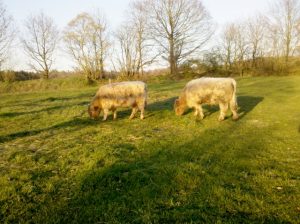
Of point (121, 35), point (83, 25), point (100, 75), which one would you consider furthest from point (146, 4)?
point (100, 75)

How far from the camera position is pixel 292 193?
498 centimetres

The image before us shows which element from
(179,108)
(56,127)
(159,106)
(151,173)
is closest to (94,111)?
(56,127)

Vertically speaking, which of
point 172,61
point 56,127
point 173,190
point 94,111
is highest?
point 172,61

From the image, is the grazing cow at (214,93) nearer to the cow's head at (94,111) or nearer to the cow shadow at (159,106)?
the cow shadow at (159,106)

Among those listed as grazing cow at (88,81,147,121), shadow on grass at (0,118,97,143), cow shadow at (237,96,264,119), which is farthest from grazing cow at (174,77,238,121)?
shadow on grass at (0,118,97,143)

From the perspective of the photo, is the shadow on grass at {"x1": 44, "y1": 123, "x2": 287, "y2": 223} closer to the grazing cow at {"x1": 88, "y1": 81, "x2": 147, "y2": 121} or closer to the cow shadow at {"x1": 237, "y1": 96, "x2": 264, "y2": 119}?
the grazing cow at {"x1": 88, "y1": 81, "x2": 147, "y2": 121}

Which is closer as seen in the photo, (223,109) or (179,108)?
(223,109)

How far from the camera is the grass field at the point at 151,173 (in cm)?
443

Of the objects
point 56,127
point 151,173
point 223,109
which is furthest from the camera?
point 223,109

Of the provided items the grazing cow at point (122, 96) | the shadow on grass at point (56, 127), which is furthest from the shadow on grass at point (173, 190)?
the grazing cow at point (122, 96)

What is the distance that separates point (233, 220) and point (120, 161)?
3.24m

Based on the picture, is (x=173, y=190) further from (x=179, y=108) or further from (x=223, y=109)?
(x=179, y=108)

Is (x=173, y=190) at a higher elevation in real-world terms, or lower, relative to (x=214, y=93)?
lower

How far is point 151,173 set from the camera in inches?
232
